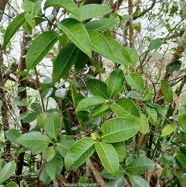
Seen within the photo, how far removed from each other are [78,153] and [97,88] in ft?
0.39

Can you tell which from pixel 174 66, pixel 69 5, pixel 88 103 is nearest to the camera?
pixel 69 5

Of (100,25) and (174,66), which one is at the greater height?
(100,25)

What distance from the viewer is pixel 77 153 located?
Result: 1.12 ft

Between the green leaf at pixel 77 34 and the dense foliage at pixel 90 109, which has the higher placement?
the green leaf at pixel 77 34

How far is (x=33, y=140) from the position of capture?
0.40 metres

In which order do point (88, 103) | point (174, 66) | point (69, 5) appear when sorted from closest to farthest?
1. point (69, 5)
2. point (88, 103)
3. point (174, 66)

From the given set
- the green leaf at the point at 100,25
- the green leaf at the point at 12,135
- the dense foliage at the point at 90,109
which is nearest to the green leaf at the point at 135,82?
the dense foliage at the point at 90,109

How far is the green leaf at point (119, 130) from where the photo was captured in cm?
35

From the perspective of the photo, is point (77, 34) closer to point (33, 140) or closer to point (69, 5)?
point (69, 5)

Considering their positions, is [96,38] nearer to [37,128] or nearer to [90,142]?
[90,142]

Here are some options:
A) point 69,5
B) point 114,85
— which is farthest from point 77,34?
point 114,85

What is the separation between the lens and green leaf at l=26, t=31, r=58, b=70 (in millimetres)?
314

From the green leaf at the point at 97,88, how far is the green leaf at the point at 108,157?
9cm

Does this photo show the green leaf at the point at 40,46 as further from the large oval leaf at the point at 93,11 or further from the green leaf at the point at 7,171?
the green leaf at the point at 7,171
